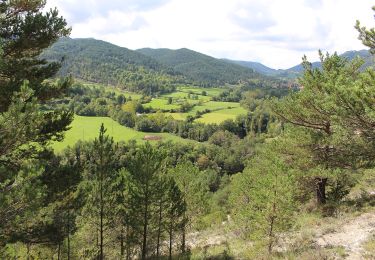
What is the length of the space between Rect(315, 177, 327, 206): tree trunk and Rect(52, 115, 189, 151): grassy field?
71884 mm

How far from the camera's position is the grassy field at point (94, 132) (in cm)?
9087

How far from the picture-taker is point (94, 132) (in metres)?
98.2

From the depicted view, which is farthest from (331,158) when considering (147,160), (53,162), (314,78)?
(53,162)

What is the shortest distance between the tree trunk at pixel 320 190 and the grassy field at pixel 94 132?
71.9 metres

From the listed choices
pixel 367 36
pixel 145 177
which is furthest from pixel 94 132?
pixel 367 36

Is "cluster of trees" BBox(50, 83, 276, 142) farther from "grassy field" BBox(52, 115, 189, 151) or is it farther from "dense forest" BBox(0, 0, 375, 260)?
"dense forest" BBox(0, 0, 375, 260)

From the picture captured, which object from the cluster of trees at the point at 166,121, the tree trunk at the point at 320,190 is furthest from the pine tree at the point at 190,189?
the cluster of trees at the point at 166,121

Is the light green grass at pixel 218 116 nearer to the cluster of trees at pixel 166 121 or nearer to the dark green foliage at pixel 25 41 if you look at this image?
the cluster of trees at pixel 166 121

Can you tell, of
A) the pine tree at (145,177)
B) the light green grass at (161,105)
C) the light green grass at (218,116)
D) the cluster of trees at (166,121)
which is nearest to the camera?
the pine tree at (145,177)

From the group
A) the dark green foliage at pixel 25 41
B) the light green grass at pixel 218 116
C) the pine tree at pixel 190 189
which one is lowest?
the light green grass at pixel 218 116

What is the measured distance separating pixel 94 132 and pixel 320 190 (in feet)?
273

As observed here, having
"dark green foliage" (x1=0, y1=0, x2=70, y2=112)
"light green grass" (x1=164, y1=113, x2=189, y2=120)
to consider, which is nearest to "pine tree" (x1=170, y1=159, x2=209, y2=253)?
"dark green foliage" (x1=0, y1=0, x2=70, y2=112)

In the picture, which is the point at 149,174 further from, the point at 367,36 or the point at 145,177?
the point at 367,36

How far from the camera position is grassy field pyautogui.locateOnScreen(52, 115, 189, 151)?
90.9m
